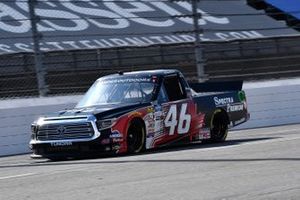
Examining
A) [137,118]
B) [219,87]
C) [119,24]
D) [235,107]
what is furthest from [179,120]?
[119,24]

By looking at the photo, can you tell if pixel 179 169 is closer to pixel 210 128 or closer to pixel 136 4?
pixel 210 128

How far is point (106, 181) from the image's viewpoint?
31.6ft

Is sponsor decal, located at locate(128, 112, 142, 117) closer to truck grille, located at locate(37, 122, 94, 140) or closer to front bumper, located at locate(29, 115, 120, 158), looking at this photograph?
front bumper, located at locate(29, 115, 120, 158)

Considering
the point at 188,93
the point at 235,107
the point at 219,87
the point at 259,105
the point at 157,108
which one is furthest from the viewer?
the point at 259,105

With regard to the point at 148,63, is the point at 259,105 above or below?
below

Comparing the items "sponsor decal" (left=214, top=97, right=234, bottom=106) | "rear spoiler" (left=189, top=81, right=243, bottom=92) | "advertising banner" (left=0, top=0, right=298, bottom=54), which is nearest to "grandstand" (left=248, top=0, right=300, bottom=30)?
"advertising banner" (left=0, top=0, right=298, bottom=54)

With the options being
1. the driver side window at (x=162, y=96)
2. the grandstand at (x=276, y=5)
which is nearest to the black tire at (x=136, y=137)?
the driver side window at (x=162, y=96)

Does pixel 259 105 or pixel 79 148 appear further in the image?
pixel 259 105

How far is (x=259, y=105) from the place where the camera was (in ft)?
67.1

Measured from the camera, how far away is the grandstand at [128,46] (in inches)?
742

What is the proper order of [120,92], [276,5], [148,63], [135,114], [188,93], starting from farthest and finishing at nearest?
[276,5] < [148,63] < [188,93] < [120,92] < [135,114]

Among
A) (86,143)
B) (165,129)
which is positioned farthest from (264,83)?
(86,143)

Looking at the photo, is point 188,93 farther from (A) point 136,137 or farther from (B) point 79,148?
(B) point 79,148

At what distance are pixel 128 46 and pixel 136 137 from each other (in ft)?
36.8
